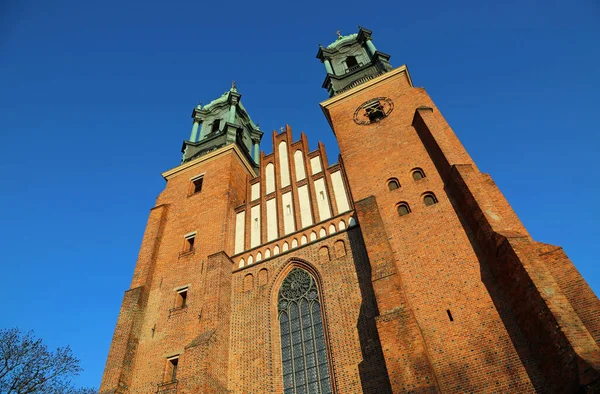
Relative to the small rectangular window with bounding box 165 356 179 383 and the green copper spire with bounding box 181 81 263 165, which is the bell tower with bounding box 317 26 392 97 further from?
the small rectangular window with bounding box 165 356 179 383

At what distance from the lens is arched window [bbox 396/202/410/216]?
13.2 m

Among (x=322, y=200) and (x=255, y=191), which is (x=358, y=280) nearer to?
(x=322, y=200)

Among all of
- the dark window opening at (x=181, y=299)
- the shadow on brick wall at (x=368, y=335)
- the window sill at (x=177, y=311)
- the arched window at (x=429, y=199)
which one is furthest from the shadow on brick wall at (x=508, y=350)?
the dark window opening at (x=181, y=299)

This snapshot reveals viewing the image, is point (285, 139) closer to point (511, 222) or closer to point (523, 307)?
point (511, 222)

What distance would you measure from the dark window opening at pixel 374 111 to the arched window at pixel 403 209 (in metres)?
5.14

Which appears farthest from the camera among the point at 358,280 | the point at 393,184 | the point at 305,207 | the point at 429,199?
the point at 305,207

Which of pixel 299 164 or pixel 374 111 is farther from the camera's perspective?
pixel 299 164

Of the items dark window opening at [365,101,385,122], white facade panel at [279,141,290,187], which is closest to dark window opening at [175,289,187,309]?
white facade panel at [279,141,290,187]

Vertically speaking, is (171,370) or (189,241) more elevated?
(189,241)

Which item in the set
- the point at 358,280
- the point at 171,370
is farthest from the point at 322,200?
the point at 171,370

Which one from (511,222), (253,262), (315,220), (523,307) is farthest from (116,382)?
(511,222)

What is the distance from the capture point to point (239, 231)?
16547mm

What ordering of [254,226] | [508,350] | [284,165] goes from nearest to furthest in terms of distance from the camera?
[508,350]
[254,226]
[284,165]

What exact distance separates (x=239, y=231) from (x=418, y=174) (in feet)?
23.7
